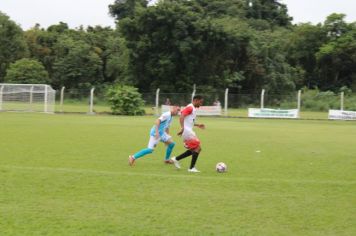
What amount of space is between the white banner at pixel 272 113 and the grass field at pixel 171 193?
75.8ft

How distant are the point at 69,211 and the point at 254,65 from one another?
4861 centimetres

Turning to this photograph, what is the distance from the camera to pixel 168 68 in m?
49.7

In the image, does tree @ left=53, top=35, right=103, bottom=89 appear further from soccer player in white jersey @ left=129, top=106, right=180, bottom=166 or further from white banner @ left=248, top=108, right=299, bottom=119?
soccer player in white jersey @ left=129, top=106, right=180, bottom=166

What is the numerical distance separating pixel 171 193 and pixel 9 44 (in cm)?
5829

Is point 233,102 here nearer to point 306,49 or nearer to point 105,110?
point 105,110

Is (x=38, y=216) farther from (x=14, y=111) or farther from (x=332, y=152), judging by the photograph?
(x=14, y=111)

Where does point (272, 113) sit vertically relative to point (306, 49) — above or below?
below

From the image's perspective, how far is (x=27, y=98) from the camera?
3812cm

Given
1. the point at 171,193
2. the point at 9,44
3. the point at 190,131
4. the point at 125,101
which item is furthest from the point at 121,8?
the point at 171,193

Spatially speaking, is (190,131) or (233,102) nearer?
(190,131)

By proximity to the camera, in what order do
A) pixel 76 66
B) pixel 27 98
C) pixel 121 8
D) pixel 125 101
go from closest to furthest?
pixel 125 101 → pixel 27 98 → pixel 76 66 → pixel 121 8

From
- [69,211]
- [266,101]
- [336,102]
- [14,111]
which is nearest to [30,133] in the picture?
[69,211]

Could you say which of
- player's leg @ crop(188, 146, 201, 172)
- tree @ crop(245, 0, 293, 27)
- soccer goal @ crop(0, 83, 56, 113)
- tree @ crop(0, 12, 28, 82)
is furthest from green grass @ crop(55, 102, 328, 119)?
tree @ crop(245, 0, 293, 27)

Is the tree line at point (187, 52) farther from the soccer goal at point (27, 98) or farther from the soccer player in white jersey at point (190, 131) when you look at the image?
the soccer player in white jersey at point (190, 131)
